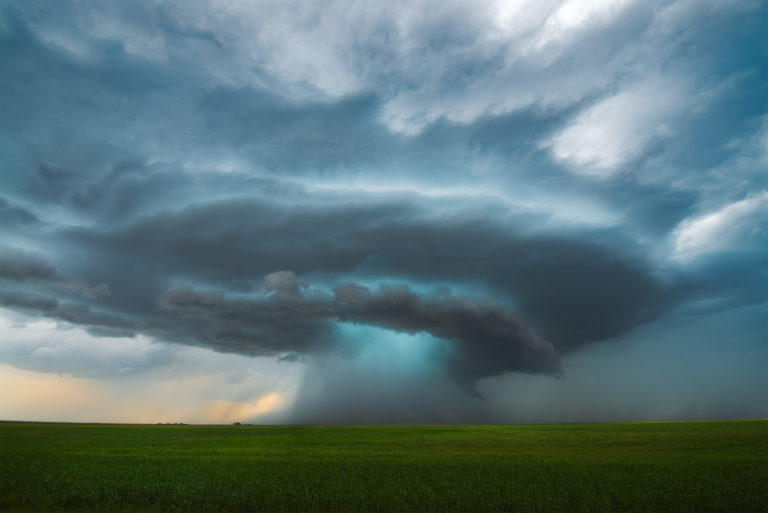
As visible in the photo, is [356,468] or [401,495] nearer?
[401,495]

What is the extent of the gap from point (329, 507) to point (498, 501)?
31.3ft

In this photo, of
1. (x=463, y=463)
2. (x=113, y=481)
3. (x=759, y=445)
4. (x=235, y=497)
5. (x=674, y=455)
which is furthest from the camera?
(x=759, y=445)

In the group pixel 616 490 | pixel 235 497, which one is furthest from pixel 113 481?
pixel 616 490

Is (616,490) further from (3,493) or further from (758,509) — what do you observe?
(3,493)

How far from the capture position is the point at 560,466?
36688mm

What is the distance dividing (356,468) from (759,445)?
1920 inches

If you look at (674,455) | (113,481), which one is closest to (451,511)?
(113,481)

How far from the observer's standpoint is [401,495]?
26484 millimetres

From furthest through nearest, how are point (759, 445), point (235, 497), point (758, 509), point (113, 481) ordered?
point (759, 445), point (113, 481), point (235, 497), point (758, 509)

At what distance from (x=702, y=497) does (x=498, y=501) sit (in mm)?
11915

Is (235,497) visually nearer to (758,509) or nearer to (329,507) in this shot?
(329,507)

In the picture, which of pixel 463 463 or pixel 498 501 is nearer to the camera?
pixel 498 501

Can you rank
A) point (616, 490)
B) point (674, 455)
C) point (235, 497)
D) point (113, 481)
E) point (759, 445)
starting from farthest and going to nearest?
1. point (759, 445)
2. point (674, 455)
3. point (113, 481)
4. point (616, 490)
5. point (235, 497)

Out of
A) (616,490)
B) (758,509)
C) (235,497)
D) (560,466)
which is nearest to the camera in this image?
(758,509)
